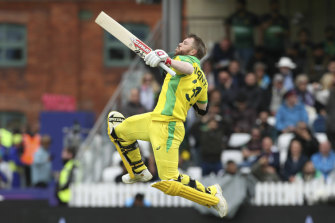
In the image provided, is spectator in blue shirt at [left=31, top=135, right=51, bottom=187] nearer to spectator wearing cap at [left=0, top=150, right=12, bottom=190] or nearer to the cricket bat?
spectator wearing cap at [left=0, top=150, right=12, bottom=190]

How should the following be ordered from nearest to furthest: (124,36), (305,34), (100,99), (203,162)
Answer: (124,36) < (203,162) < (305,34) < (100,99)

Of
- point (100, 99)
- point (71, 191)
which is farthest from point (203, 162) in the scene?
point (100, 99)

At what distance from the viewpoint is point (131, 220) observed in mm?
13477

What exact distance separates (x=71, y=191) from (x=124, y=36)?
271 inches

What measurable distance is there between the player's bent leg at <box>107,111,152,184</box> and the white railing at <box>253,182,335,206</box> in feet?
17.1

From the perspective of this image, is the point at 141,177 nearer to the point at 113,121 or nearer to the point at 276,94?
the point at 113,121

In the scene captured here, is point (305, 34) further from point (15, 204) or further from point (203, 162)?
point (15, 204)

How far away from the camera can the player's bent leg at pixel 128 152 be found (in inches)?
351

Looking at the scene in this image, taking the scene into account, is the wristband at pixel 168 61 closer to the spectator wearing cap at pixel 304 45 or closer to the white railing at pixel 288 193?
the white railing at pixel 288 193

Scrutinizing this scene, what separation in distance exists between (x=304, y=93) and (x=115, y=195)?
441 centimetres

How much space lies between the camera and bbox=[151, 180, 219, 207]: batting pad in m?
8.48

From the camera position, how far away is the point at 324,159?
1428cm

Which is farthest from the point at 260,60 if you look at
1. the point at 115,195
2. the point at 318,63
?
the point at 115,195

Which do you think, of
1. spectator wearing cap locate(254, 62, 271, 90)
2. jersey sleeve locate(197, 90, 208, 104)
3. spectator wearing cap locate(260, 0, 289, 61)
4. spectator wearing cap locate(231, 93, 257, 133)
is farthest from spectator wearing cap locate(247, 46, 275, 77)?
jersey sleeve locate(197, 90, 208, 104)
